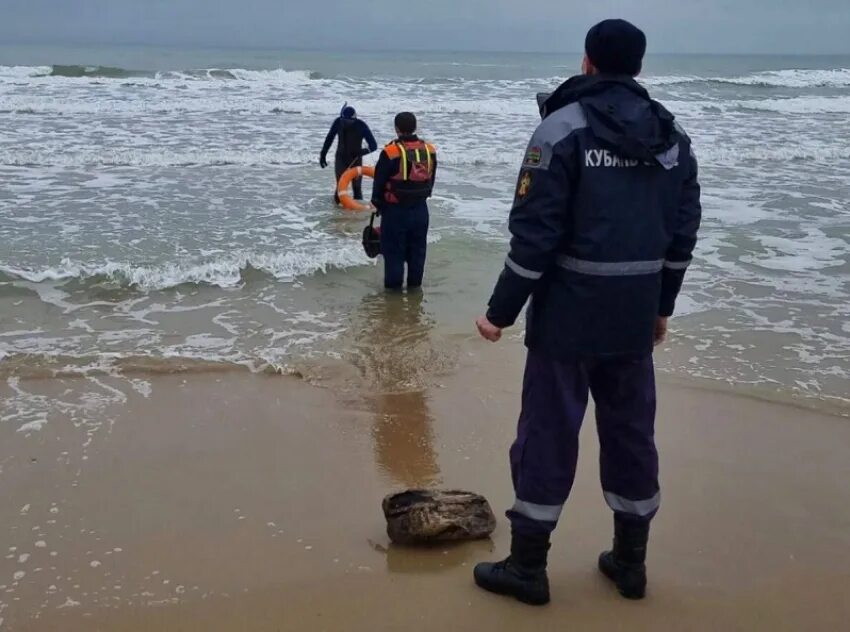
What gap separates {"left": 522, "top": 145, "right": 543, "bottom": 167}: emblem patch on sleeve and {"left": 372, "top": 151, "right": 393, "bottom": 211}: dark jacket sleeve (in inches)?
174

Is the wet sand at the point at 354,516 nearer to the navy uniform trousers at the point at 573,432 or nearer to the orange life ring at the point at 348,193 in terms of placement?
the navy uniform trousers at the point at 573,432

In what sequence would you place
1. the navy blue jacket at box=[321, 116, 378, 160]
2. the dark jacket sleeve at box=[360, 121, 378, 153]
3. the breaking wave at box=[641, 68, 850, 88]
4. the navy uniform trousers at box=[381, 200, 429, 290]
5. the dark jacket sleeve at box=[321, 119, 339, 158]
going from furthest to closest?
the breaking wave at box=[641, 68, 850, 88], the navy blue jacket at box=[321, 116, 378, 160], the dark jacket sleeve at box=[321, 119, 339, 158], the dark jacket sleeve at box=[360, 121, 378, 153], the navy uniform trousers at box=[381, 200, 429, 290]

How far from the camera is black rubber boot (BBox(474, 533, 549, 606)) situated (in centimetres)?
294

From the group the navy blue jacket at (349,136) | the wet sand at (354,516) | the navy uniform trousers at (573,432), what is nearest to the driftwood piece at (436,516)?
the wet sand at (354,516)

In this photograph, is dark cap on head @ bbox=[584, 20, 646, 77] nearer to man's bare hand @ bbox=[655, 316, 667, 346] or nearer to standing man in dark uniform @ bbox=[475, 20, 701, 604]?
standing man in dark uniform @ bbox=[475, 20, 701, 604]

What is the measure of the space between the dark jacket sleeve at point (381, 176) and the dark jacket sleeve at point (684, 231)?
14.2 ft

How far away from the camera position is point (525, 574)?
2.96 meters

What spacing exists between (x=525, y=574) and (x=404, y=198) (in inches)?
181

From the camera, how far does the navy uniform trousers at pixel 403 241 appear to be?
7.22 meters

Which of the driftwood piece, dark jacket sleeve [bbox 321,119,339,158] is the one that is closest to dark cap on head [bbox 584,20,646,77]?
the driftwood piece

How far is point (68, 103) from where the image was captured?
2297 cm

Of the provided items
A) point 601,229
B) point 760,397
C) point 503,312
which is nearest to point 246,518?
point 503,312

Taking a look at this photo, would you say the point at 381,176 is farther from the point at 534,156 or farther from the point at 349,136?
the point at 349,136

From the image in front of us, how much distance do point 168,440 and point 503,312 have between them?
2353 mm
